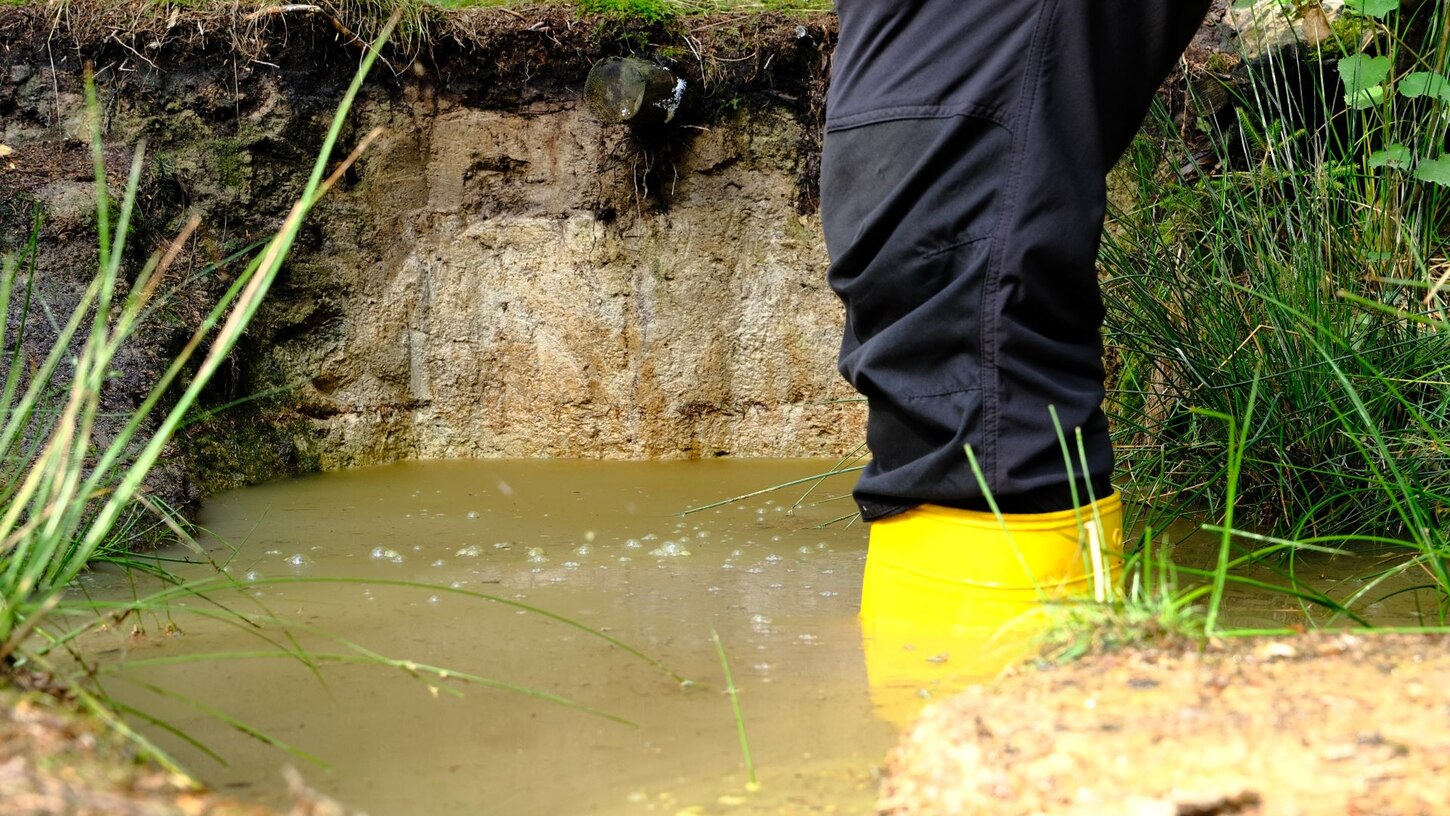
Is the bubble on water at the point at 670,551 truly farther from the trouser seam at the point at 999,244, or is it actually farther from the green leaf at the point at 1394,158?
the green leaf at the point at 1394,158

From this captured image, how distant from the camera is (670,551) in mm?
2414

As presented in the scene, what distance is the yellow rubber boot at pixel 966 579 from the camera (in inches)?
60.6

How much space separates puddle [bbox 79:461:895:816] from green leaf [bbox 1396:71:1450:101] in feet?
4.85

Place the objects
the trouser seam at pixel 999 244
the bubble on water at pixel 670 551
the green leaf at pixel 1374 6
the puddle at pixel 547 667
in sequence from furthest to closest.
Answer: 1. the green leaf at pixel 1374 6
2. the bubble on water at pixel 670 551
3. the trouser seam at pixel 999 244
4. the puddle at pixel 547 667

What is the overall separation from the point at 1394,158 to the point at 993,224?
1.40m

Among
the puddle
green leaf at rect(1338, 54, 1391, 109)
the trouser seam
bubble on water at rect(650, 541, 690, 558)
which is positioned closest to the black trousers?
the trouser seam

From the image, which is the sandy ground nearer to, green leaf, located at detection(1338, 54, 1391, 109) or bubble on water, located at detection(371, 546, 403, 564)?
bubble on water, located at detection(371, 546, 403, 564)

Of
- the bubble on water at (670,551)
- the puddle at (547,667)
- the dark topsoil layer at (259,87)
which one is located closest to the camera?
the puddle at (547,667)

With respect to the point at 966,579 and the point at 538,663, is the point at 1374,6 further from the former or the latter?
the point at 538,663

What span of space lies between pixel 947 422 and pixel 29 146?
313cm

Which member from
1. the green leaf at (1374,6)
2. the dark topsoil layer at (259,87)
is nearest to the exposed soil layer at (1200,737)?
the green leaf at (1374,6)

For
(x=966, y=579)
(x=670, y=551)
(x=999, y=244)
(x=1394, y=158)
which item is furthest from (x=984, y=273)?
(x=1394, y=158)

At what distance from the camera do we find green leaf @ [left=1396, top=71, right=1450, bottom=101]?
2.41 m

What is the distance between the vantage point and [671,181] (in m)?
3.84
